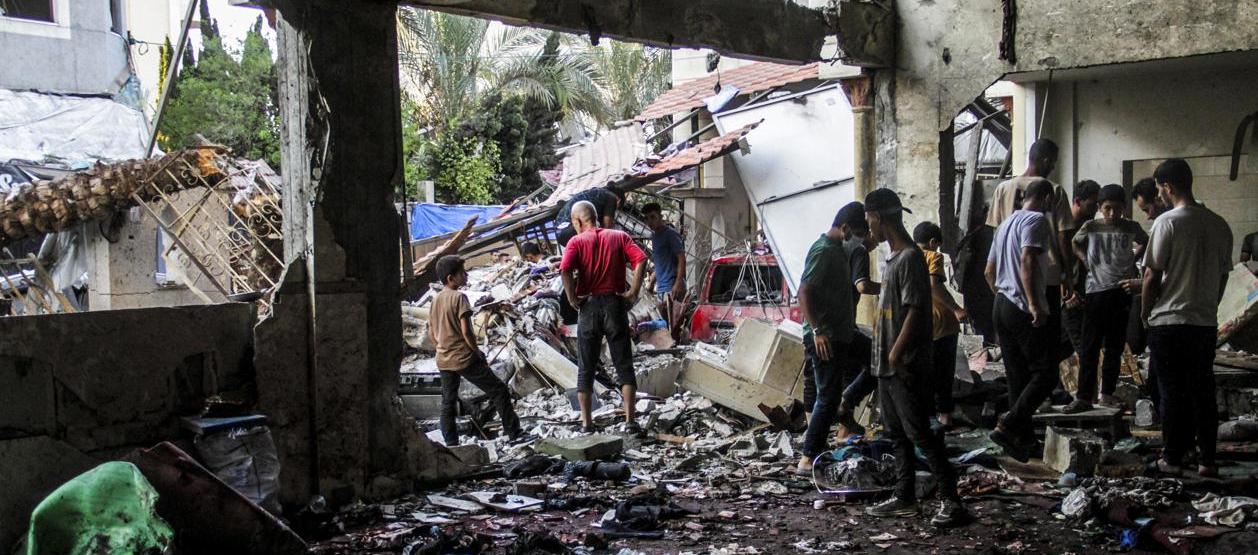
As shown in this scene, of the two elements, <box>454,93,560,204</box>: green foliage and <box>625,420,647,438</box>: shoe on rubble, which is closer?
<box>625,420,647,438</box>: shoe on rubble

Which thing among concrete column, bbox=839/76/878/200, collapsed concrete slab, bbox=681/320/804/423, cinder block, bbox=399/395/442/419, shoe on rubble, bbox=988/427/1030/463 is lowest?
cinder block, bbox=399/395/442/419

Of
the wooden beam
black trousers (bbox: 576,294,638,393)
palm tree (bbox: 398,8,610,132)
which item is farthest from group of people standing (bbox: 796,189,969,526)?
palm tree (bbox: 398,8,610,132)

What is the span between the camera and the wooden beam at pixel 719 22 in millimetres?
7223

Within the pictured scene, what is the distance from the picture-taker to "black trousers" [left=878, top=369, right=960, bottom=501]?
550 cm

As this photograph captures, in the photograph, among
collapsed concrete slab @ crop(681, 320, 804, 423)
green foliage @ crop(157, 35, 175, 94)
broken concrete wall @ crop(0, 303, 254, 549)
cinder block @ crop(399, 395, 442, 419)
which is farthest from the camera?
green foliage @ crop(157, 35, 175, 94)

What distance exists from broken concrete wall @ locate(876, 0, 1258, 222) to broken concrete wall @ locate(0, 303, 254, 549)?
683cm

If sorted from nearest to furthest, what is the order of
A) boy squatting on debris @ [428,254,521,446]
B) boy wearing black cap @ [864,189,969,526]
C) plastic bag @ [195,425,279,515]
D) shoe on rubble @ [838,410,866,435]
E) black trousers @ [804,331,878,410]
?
plastic bag @ [195,425,279,515], boy wearing black cap @ [864,189,969,526], black trousers @ [804,331,878,410], shoe on rubble @ [838,410,866,435], boy squatting on debris @ [428,254,521,446]

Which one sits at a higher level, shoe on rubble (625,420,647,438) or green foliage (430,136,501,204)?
green foliage (430,136,501,204)

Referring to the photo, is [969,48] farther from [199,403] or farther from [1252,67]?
[199,403]

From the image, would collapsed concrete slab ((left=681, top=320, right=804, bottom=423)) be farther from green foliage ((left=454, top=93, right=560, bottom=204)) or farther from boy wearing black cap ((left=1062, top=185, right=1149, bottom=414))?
green foliage ((left=454, top=93, right=560, bottom=204))

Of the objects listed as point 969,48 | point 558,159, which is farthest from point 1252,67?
point 558,159

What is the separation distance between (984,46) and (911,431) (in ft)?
18.3

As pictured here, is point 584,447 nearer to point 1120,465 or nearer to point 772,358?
point 772,358

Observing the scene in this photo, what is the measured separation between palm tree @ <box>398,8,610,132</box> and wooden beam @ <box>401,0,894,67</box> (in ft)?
57.7
